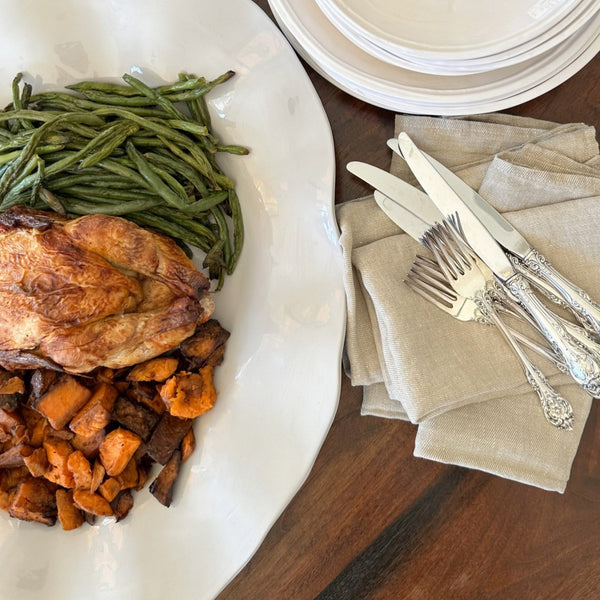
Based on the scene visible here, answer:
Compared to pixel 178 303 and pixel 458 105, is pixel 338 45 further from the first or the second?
pixel 178 303

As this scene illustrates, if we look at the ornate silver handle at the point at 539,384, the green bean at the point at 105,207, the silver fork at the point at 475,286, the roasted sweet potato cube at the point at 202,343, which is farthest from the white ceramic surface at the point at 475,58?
the roasted sweet potato cube at the point at 202,343

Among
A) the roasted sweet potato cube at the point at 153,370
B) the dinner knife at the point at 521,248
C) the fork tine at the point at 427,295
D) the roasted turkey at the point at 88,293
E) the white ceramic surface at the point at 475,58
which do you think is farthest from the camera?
the roasted sweet potato cube at the point at 153,370

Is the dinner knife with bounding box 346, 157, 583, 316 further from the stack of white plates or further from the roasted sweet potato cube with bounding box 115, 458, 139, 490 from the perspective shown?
the roasted sweet potato cube with bounding box 115, 458, 139, 490

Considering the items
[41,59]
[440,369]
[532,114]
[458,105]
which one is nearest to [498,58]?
[458,105]

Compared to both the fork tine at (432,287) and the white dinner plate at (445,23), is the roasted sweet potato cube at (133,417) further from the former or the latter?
the white dinner plate at (445,23)

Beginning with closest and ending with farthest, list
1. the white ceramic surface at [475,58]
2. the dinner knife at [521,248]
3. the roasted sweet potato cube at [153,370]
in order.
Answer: the white ceramic surface at [475,58]
the dinner knife at [521,248]
the roasted sweet potato cube at [153,370]

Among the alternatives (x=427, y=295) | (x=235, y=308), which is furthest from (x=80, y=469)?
(x=427, y=295)

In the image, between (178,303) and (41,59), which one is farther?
(41,59)
